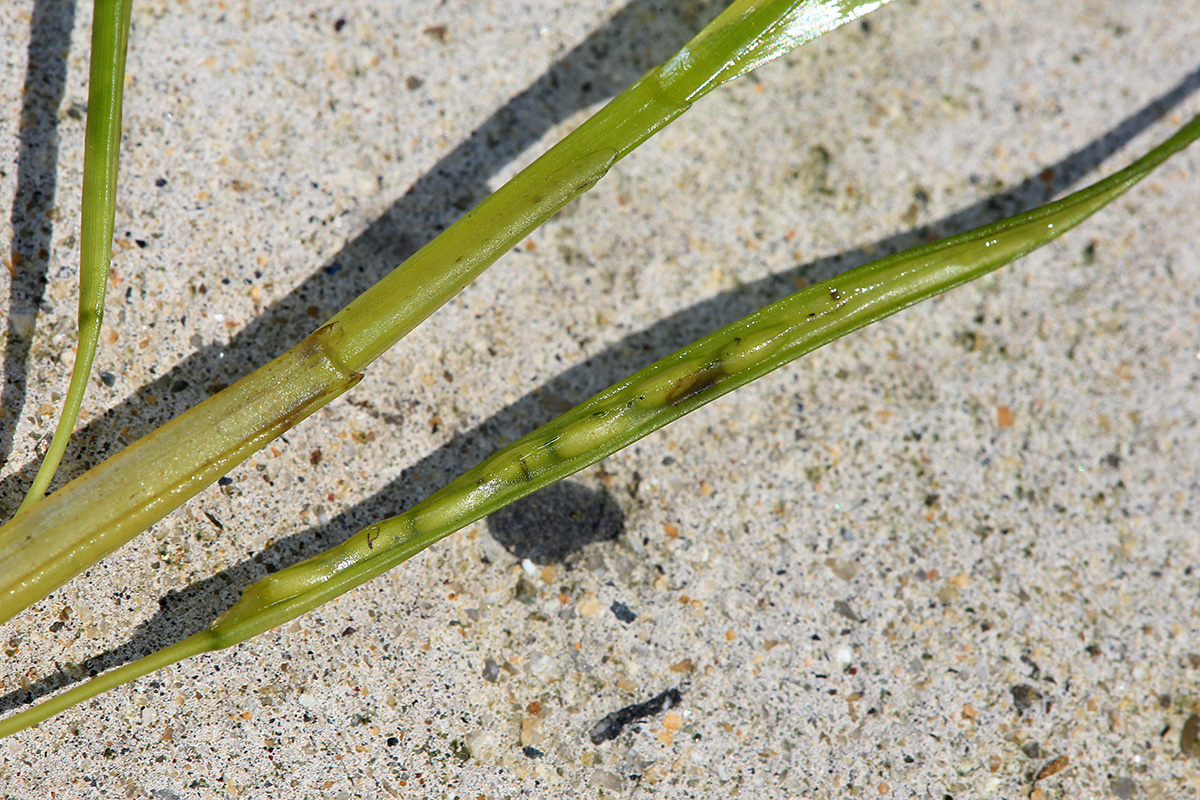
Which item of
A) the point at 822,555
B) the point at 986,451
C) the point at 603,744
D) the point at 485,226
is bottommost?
the point at 603,744

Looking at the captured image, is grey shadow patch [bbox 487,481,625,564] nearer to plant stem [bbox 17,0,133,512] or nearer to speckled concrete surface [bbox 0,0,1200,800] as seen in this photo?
speckled concrete surface [bbox 0,0,1200,800]

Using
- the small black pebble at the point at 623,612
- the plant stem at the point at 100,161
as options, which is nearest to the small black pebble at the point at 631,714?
the small black pebble at the point at 623,612

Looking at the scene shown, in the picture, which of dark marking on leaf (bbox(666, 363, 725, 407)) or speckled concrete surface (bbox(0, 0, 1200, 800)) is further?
speckled concrete surface (bbox(0, 0, 1200, 800))

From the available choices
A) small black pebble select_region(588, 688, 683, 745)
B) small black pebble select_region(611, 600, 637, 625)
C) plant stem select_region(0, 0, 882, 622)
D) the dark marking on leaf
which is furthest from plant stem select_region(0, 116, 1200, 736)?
small black pebble select_region(588, 688, 683, 745)

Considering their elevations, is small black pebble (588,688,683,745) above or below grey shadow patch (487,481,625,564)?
below

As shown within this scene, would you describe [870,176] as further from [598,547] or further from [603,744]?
[603,744]

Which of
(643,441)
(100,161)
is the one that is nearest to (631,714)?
(643,441)

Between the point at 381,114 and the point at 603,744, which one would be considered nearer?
the point at 603,744

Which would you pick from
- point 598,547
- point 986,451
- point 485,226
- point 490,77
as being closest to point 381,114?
point 490,77
